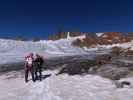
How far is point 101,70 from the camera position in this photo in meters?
24.4

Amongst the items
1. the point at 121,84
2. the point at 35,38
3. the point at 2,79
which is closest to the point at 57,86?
the point at 121,84

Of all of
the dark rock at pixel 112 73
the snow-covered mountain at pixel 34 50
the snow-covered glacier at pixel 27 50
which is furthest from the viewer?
the snow-covered mountain at pixel 34 50

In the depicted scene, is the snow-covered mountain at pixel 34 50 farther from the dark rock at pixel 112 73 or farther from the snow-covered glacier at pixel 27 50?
the dark rock at pixel 112 73

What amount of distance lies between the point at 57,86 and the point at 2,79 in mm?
6347

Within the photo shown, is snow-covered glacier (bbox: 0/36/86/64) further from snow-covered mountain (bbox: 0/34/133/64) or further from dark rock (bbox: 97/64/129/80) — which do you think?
dark rock (bbox: 97/64/129/80)

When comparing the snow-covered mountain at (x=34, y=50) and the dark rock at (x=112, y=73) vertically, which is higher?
the snow-covered mountain at (x=34, y=50)

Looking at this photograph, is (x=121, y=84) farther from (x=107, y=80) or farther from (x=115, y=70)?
(x=115, y=70)

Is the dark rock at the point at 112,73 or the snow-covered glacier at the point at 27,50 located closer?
the dark rock at the point at 112,73

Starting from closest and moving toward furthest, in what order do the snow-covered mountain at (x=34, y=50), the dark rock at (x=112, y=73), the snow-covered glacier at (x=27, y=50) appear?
the dark rock at (x=112, y=73)
the snow-covered glacier at (x=27, y=50)
the snow-covered mountain at (x=34, y=50)

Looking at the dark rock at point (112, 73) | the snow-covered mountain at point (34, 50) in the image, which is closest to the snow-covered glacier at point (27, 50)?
the snow-covered mountain at point (34, 50)

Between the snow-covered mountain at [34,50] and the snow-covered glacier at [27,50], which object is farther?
the snow-covered mountain at [34,50]

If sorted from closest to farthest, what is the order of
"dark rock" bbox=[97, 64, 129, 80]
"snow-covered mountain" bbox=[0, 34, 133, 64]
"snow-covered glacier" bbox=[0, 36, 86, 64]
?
"dark rock" bbox=[97, 64, 129, 80] → "snow-covered glacier" bbox=[0, 36, 86, 64] → "snow-covered mountain" bbox=[0, 34, 133, 64]

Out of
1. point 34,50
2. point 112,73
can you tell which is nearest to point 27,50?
point 34,50

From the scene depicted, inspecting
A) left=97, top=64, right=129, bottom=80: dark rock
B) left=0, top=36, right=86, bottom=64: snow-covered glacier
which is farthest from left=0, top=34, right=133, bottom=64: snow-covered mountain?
left=97, top=64, right=129, bottom=80: dark rock
